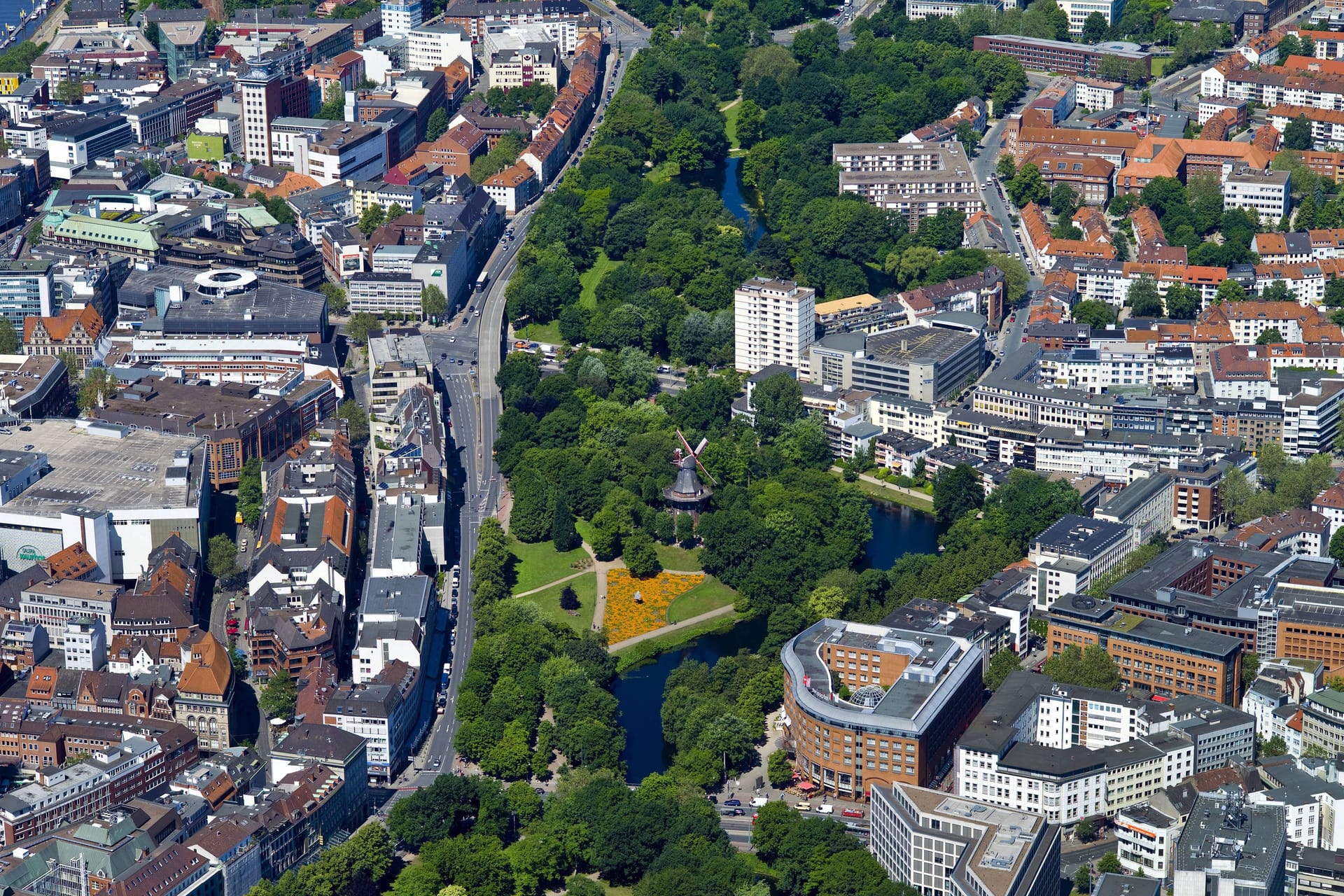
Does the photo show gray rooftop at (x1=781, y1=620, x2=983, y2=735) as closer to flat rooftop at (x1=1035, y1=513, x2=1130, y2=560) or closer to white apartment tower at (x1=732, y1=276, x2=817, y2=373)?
flat rooftop at (x1=1035, y1=513, x2=1130, y2=560)

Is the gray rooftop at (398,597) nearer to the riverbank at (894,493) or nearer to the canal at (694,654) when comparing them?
the canal at (694,654)

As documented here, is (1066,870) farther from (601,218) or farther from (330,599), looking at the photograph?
(601,218)

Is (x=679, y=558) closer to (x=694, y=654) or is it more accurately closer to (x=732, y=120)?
(x=694, y=654)

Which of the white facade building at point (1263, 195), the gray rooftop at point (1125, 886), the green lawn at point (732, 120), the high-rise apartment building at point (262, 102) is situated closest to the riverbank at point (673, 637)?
the gray rooftop at point (1125, 886)

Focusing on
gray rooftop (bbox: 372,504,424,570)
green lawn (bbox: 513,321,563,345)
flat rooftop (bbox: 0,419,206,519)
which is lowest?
gray rooftop (bbox: 372,504,424,570)

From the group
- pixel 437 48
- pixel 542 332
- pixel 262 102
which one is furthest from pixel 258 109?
pixel 542 332

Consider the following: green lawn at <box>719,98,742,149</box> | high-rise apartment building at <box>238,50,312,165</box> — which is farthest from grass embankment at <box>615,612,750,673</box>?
green lawn at <box>719,98,742,149</box>

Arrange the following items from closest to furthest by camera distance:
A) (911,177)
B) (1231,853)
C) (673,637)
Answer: (1231,853), (673,637), (911,177)
